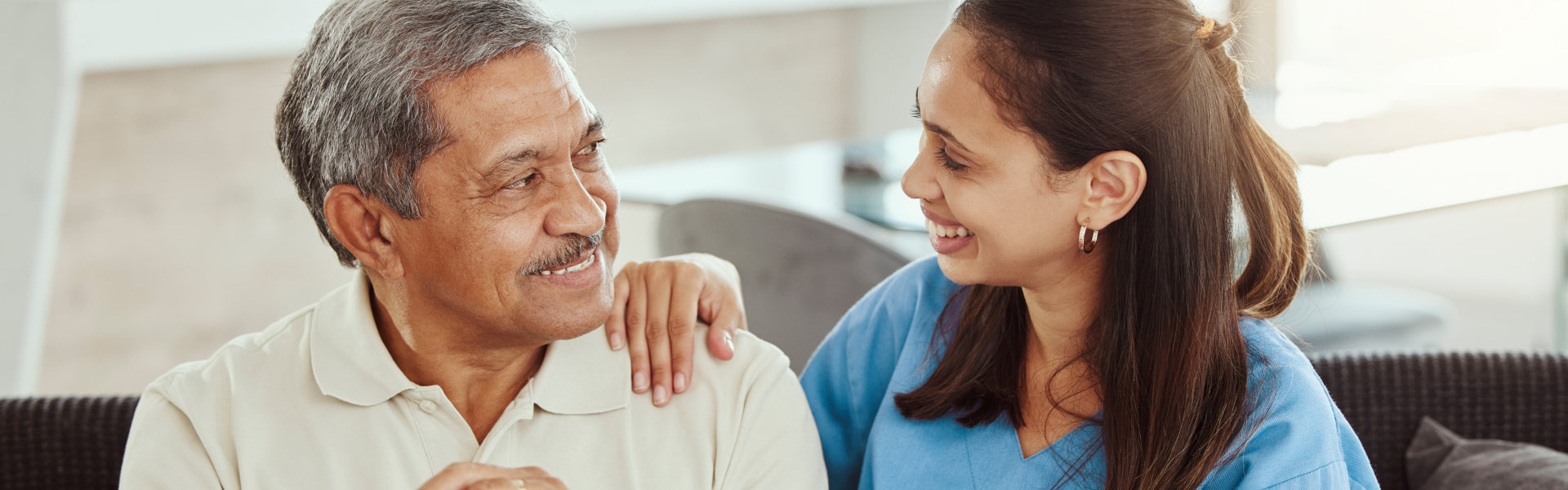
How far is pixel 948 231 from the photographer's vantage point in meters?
1.24

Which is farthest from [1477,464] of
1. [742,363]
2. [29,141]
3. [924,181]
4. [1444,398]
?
[29,141]

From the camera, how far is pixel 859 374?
4.83 ft

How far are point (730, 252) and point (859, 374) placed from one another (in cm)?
61

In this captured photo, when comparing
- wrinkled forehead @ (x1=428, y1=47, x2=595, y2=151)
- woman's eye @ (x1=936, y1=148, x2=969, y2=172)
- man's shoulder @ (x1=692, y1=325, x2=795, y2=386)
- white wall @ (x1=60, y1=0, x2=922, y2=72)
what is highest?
white wall @ (x1=60, y1=0, x2=922, y2=72)

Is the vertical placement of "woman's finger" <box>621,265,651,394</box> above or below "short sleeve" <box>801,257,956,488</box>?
above

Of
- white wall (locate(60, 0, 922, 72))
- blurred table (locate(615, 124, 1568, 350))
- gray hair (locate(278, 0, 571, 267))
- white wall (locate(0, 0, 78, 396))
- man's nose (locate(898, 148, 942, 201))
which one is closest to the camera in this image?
gray hair (locate(278, 0, 571, 267))

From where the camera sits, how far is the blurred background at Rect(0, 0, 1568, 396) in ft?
6.48

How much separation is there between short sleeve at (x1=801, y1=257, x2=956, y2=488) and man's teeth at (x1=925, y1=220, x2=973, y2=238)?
8.0 inches

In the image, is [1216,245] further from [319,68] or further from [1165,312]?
[319,68]

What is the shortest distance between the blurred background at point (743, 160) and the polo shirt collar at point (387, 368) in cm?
40

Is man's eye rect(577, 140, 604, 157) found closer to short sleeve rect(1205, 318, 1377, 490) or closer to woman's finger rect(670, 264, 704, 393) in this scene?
woman's finger rect(670, 264, 704, 393)

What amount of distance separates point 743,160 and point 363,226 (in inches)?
134

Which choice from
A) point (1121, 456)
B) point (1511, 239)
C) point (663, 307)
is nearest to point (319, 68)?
point (663, 307)

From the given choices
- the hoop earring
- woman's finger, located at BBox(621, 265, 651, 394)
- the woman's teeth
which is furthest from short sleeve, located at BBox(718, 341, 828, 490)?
the hoop earring
